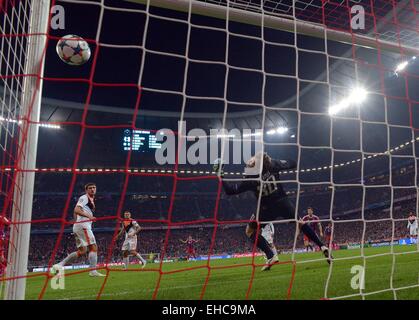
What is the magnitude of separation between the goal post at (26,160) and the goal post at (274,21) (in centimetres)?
122

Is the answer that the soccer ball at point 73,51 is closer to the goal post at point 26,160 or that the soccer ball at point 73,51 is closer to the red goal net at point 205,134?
the goal post at point 26,160

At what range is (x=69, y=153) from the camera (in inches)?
1256

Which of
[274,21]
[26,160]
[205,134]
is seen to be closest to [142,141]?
[205,134]

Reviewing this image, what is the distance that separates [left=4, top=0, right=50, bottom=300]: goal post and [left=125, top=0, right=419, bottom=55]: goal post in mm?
1217

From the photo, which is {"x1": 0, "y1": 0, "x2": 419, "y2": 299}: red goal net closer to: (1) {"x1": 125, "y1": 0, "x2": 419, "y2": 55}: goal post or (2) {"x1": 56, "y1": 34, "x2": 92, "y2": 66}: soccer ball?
(1) {"x1": 125, "y1": 0, "x2": 419, "y2": 55}: goal post

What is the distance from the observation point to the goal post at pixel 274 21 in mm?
3922

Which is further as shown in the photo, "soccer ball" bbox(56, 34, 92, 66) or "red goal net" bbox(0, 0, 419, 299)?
"red goal net" bbox(0, 0, 419, 299)

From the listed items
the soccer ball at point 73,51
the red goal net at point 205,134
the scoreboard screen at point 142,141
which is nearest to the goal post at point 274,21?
the soccer ball at point 73,51

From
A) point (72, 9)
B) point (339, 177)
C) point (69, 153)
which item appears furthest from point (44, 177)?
point (339, 177)

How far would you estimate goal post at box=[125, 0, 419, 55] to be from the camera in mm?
3922

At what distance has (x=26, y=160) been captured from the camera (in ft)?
9.09

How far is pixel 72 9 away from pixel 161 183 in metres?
19.9

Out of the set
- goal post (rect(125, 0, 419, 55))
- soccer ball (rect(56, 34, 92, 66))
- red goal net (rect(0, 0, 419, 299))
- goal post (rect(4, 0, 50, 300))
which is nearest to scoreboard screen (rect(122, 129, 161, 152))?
red goal net (rect(0, 0, 419, 299))

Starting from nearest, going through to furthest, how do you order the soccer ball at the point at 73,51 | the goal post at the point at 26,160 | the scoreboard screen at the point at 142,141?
the goal post at the point at 26,160, the soccer ball at the point at 73,51, the scoreboard screen at the point at 142,141
